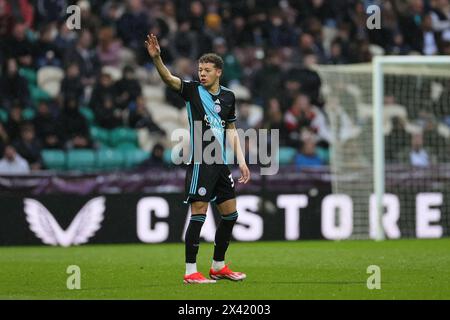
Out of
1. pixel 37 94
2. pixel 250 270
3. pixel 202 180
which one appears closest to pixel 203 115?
pixel 202 180

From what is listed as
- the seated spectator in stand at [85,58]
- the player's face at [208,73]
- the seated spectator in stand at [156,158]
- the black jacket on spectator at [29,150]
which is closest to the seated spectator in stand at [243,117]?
the seated spectator in stand at [156,158]

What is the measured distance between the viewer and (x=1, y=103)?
1673 cm

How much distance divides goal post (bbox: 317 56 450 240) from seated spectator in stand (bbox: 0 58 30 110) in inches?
194

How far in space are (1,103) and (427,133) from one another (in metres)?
7.33

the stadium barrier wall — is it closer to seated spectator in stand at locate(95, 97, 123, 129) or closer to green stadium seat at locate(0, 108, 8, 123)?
seated spectator in stand at locate(95, 97, 123, 129)

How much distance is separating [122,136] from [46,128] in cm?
138

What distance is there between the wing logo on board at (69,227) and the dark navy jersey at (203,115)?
575cm

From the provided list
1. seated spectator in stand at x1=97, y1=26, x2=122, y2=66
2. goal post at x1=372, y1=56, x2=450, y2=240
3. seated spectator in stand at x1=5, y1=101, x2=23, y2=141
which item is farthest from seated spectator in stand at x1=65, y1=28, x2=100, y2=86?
goal post at x1=372, y1=56, x2=450, y2=240

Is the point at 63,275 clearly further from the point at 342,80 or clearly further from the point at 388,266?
the point at 342,80

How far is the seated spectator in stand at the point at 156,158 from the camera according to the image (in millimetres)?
16484

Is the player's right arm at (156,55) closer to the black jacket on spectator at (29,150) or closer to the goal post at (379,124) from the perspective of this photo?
the goal post at (379,124)

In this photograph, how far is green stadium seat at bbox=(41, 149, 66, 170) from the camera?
648 inches

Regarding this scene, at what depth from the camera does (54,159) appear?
16.5m
